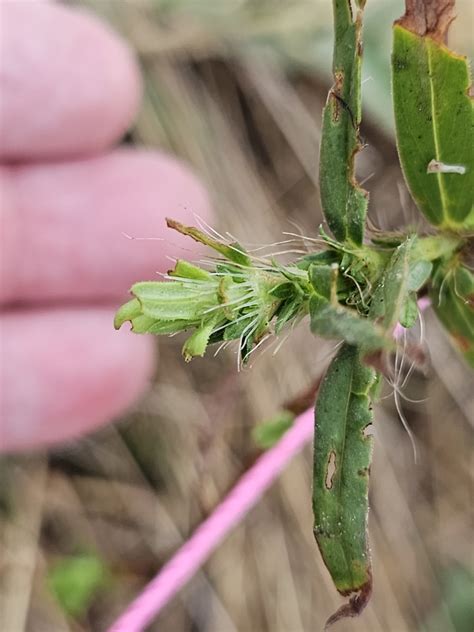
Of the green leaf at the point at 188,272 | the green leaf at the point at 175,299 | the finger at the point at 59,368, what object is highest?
the green leaf at the point at 188,272

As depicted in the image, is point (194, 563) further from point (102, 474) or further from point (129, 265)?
point (102, 474)

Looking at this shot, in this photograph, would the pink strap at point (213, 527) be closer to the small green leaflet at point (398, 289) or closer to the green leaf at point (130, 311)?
the small green leaflet at point (398, 289)

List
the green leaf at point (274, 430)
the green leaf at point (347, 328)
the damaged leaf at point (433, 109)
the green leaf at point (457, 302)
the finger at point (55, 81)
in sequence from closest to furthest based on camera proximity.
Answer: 1. the green leaf at point (347, 328)
2. the damaged leaf at point (433, 109)
3. the green leaf at point (457, 302)
4. the green leaf at point (274, 430)
5. the finger at point (55, 81)

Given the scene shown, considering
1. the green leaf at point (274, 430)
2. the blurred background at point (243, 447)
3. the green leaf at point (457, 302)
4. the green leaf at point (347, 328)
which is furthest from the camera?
the blurred background at point (243, 447)

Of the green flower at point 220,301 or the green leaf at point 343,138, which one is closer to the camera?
the green flower at point 220,301

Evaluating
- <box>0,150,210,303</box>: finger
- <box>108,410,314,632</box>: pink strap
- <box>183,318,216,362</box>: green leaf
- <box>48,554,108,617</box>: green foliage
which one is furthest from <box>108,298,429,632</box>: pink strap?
<box>48,554,108,617</box>: green foliage

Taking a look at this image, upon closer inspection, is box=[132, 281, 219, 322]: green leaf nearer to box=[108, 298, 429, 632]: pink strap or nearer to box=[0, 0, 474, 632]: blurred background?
box=[108, 298, 429, 632]: pink strap

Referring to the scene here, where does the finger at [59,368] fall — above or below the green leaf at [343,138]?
below

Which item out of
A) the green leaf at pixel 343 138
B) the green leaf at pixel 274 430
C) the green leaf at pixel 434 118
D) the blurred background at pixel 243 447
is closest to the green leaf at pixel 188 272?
the green leaf at pixel 343 138
